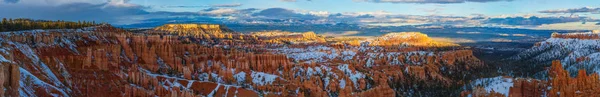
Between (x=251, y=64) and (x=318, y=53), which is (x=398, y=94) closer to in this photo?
(x=251, y=64)

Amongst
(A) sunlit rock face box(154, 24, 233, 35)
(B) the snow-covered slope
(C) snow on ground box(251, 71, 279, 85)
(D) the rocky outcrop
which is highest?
(D) the rocky outcrop

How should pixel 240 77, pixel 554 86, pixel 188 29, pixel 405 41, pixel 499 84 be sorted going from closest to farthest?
1. pixel 554 86
2. pixel 240 77
3. pixel 499 84
4. pixel 188 29
5. pixel 405 41

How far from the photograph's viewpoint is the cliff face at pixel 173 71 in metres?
58.3

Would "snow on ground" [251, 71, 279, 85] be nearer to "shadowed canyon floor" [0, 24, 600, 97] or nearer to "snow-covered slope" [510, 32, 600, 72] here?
"shadowed canyon floor" [0, 24, 600, 97]

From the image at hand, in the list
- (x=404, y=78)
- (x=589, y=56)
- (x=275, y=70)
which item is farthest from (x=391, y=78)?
(x=589, y=56)

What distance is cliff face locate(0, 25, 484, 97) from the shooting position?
191 feet

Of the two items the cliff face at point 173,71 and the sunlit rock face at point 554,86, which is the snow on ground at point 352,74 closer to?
the cliff face at point 173,71

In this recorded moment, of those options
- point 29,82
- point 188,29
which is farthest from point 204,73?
point 188,29

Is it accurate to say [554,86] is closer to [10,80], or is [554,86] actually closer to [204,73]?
[204,73]

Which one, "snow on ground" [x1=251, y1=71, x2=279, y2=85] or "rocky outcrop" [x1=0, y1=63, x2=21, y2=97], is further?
"snow on ground" [x1=251, y1=71, x2=279, y2=85]

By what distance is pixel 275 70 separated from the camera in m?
85.7

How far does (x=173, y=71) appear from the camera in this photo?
78688mm

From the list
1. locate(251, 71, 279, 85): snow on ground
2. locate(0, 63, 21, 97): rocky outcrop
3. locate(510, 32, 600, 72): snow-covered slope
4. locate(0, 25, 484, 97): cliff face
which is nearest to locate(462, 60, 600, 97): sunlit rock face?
locate(0, 25, 484, 97): cliff face

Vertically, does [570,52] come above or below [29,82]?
below
